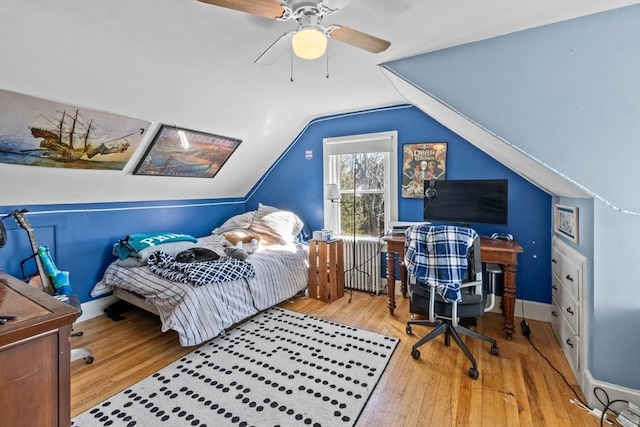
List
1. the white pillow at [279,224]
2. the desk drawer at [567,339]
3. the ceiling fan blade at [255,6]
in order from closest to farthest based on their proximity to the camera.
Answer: the ceiling fan blade at [255,6] < the desk drawer at [567,339] < the white pillow at [279,224]

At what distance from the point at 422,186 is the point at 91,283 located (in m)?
3.68

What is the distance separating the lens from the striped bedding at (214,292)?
93.1 inches

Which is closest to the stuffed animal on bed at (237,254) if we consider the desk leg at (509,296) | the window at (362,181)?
the window at (362,181)

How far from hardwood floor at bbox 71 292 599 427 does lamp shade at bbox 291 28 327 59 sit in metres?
2.00

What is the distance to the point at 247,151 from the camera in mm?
4031

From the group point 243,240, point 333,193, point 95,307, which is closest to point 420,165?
point 333,193

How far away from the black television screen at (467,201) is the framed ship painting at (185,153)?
7.91 ft

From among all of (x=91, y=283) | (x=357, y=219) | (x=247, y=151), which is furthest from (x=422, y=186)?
(x=91, y=283)

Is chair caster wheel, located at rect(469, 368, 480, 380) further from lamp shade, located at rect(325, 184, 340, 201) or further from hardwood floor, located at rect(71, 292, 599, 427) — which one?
lamp shade, located at rect(325, 184, 340, 201)

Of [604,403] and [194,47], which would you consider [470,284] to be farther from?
[194,47]

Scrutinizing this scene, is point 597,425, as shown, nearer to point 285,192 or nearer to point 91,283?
point 285,192

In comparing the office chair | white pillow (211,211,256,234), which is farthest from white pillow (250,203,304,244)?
the office chair

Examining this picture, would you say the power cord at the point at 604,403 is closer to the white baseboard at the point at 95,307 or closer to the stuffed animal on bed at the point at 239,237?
the stuffed animal on bed at the point at 239,237

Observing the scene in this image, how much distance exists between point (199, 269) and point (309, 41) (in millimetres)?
1996
